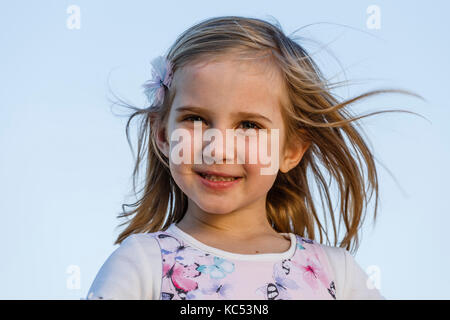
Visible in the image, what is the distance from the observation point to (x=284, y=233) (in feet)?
7.94

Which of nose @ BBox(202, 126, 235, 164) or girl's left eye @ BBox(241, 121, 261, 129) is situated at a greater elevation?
girl's left eye @ BBox(241, 121, 261, 129)

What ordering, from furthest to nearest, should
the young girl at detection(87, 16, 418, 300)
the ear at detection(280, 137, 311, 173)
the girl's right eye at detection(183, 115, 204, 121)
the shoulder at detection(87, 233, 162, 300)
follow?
the ear at detection(280, 137, 311, 173)
the girl's right eye at detection(183, 115, 204, 121)
the young girl at detection(87, 16, 418, 300)
the shoulder at detection(87, 233, 162, 300)

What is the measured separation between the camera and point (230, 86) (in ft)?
6.95

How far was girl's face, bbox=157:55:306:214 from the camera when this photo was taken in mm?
2109

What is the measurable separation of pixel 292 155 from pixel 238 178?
1.14 ft

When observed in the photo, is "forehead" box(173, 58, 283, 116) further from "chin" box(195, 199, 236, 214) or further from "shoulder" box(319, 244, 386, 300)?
"shoulder" box(319, 244, 386, 300)

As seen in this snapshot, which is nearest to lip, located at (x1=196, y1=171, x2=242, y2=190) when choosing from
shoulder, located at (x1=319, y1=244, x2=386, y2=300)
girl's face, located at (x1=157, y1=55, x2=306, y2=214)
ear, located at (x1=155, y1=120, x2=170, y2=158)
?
girl's face, located at (x1=157, y1=55, x2=306, y2=214)

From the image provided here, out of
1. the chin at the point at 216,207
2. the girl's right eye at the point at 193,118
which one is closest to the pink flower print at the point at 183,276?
the chin at the point at 216,207

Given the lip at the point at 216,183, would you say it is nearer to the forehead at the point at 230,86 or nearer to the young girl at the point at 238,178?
the young girl at the point at 238,178

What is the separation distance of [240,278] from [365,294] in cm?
49

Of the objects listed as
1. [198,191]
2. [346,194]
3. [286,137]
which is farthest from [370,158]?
[198,191]

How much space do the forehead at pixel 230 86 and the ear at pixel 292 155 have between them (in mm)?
216

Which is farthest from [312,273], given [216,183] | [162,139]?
[162,139]

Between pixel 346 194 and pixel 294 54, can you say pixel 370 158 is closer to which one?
pixel 346 194
